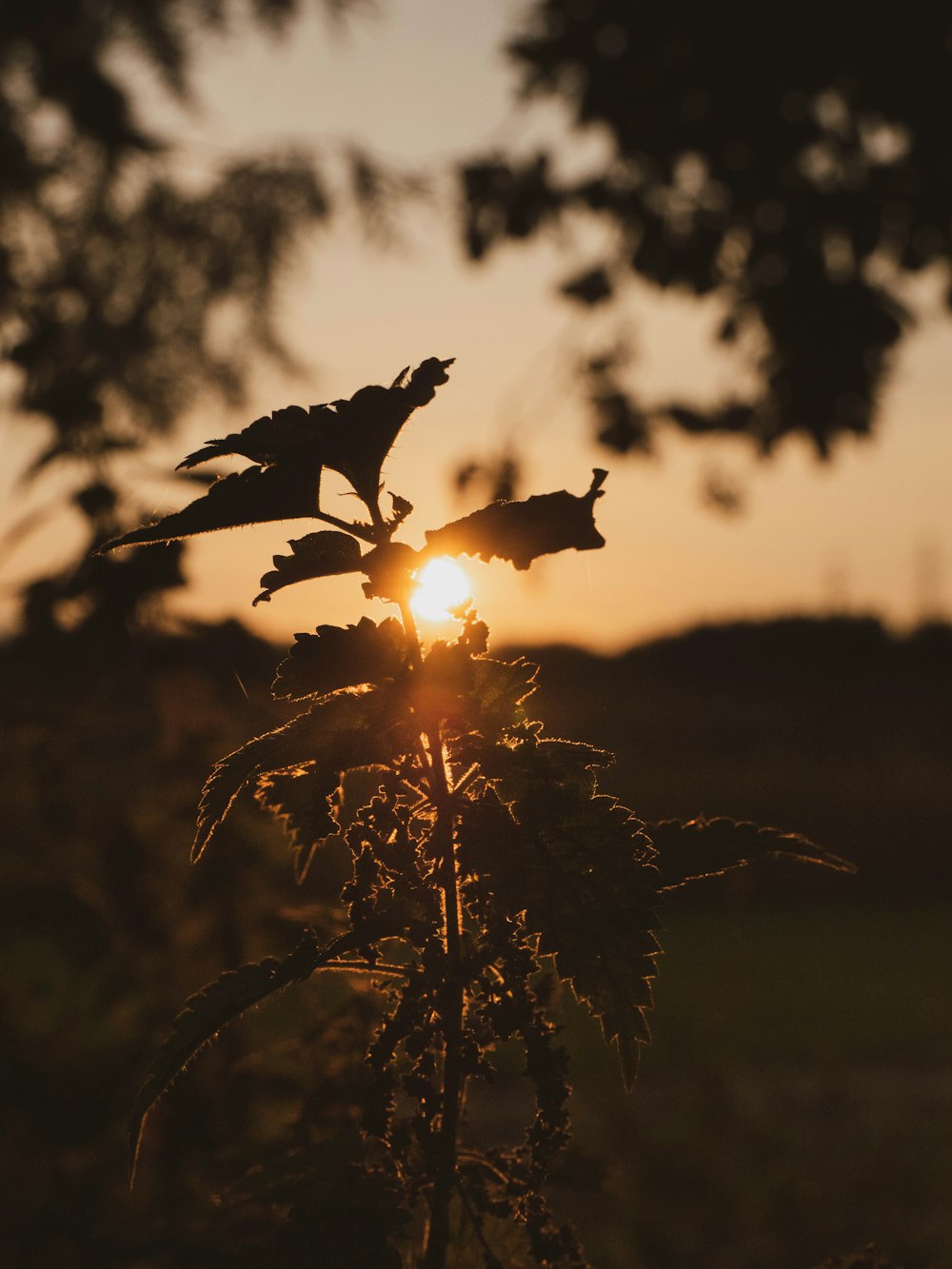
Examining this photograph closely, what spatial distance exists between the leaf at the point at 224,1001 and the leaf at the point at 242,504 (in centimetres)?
34

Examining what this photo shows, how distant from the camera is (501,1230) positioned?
4.01 feet

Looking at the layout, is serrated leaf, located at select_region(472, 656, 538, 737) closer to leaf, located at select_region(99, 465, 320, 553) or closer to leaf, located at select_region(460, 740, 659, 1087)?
leaf, located at select_region(460, 740, 659, 1087)

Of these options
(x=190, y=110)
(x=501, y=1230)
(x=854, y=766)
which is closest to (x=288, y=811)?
(x=501, y=1230)

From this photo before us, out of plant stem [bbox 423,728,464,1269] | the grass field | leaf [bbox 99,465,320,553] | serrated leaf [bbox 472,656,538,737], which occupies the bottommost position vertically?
Answer: the grass field

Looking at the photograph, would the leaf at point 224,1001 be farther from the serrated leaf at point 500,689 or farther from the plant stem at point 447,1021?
the serrated leaf at point 500,689

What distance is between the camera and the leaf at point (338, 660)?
42.8 inches

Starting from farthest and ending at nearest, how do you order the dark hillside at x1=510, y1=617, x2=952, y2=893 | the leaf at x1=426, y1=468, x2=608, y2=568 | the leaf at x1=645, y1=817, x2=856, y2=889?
the dark hillside at x1=510, y1=617, x2=952, y2=893 < the leaf at x1=645, y1=817, x2=856, y2=889 < the leaf at x1=426, y1=468, x2=608, y2=568

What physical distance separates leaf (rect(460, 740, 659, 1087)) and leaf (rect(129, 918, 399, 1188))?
0.39 ft

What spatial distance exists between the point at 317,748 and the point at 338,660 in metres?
0.07

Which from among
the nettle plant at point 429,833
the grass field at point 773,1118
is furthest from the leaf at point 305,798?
the grass field at point 773,1118

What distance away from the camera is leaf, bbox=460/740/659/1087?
102cm

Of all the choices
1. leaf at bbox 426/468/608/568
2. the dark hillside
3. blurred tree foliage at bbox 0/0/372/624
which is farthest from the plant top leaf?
the dark hillside

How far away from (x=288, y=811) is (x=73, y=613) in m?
1.89

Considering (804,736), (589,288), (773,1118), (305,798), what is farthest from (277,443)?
(804,736)
